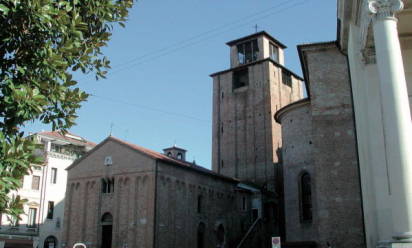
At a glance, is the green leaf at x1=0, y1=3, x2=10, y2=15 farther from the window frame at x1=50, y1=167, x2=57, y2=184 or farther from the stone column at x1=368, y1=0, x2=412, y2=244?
the window frame at x1=50, y1=167, x2=57, y2=184

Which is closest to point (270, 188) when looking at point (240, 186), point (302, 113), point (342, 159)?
point (240, 186)

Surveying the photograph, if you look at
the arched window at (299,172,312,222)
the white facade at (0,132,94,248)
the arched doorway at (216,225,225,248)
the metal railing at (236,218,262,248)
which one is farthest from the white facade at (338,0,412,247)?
the white facade at (0,132,94,248)

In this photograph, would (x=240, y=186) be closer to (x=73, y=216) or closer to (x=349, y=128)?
(x=73, y=216)

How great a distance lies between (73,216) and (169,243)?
7649 millimetres

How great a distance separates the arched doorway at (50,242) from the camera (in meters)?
35.3

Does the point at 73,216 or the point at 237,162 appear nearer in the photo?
the point at 73,216

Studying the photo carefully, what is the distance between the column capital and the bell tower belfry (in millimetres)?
28022

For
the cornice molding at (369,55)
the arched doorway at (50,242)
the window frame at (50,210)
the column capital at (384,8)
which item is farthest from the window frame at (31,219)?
the column capital at (384,8)

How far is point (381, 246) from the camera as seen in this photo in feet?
33.8

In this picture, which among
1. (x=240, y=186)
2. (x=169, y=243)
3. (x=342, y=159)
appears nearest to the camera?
(x=342, y=159)

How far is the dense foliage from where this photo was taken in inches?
193

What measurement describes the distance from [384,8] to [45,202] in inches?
1271

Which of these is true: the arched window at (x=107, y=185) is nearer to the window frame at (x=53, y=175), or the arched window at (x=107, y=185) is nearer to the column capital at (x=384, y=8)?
the window frame at (x=53, y=175)

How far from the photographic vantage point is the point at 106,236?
2822 centimetres
